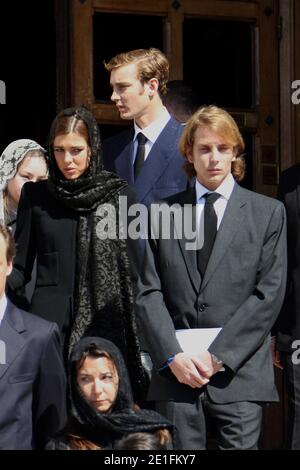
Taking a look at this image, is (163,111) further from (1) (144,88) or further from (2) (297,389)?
(2) (297,389)

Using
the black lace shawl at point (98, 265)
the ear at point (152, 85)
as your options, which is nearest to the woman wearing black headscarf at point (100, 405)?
the black lace shawl at point (98, 265)

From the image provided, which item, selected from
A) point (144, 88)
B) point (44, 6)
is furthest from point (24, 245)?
point (44, 6)

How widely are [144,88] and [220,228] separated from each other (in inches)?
36.3

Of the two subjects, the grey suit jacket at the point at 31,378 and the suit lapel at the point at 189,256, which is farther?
the suit lapel at the point at 189,256

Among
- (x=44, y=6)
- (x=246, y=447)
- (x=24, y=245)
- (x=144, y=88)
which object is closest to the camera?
(x=246, y=447)

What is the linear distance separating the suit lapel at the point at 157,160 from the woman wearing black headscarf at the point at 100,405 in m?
0.93

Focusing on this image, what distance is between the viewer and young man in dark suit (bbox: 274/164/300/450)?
20.5 feet

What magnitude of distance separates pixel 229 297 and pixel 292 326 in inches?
24.4

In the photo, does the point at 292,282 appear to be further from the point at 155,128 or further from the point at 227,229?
the point at 155,128

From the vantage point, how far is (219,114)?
5.91 m

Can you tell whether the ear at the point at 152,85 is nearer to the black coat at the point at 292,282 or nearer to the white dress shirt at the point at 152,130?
the white dress shirt at the point at 152,130

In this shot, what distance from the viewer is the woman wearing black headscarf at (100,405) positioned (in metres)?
5.33

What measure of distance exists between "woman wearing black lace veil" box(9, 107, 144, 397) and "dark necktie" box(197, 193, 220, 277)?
349 millimetres

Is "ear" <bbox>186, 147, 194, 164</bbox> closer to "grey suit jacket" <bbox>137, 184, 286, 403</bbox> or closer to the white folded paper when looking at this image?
"grey suit jacket" <bbox>137, 184, 286, 403</bbox>
